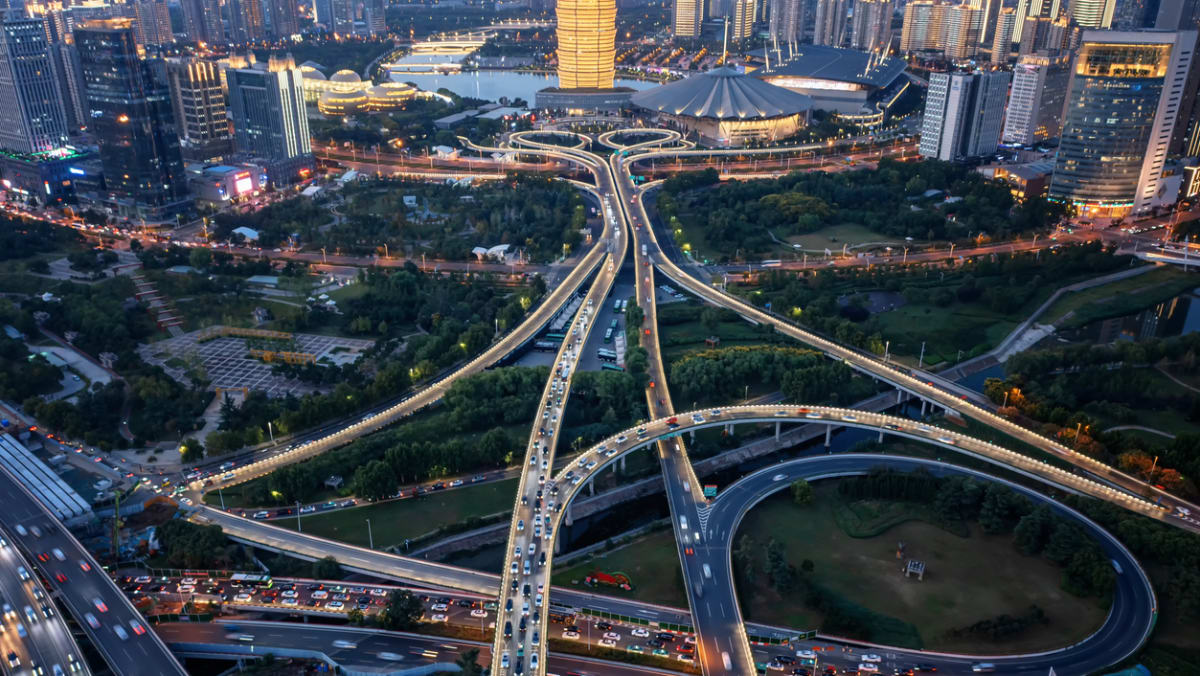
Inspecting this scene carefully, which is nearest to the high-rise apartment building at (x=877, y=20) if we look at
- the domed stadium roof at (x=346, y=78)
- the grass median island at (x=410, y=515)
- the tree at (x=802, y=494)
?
the domed stadium roof at (x=346, y=78)

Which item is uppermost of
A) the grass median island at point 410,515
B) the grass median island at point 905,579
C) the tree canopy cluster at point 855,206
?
the tree canopy cluster at point 855,206

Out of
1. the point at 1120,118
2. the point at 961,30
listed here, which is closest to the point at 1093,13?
the point at 961,30

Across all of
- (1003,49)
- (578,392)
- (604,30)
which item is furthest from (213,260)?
(1003,49)

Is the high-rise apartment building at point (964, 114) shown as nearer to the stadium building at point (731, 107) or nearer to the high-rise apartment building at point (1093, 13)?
the stadium building at point (731, 107)

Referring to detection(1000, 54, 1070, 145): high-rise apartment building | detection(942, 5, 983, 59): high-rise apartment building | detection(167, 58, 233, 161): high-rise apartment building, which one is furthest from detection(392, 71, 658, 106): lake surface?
detection(1000, 54, 1070, 145): high-rise apartment building

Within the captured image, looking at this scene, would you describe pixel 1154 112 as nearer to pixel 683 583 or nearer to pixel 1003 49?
pixel 683 583

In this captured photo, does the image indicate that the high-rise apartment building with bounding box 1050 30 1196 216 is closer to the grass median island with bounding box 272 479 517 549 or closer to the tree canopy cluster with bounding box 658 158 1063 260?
the tree canopy cluster with bounding box 658 158 1063 260

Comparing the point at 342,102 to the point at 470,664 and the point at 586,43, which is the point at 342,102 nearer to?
the point at 586,43
